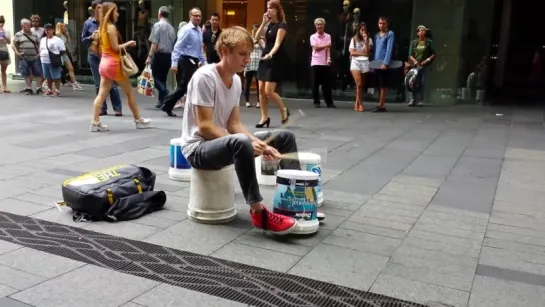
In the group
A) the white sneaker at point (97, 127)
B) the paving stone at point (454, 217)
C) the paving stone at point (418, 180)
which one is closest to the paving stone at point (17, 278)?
the paving stone at point (454, 217)

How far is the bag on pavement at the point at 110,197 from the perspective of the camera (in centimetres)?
422

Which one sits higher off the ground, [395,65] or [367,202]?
[395,65]

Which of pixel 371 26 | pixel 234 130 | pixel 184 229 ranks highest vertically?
pixel 371 26

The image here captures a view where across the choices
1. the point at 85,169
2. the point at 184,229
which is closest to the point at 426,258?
the point at 184,229

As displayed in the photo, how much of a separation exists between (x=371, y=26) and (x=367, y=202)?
954 cm

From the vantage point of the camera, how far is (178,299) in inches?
119

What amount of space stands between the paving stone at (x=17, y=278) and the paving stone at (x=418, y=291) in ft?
6.28

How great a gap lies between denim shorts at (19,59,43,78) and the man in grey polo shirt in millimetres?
4032

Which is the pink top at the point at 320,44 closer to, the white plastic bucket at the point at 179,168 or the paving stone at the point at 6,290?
the white plastic bucket at the point at 179,168

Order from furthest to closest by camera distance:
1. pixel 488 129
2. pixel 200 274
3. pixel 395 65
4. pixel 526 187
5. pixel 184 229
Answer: pixel 395 65, pixel 488 129, pixel 526 187, pixel 184 229, pixel 200 274

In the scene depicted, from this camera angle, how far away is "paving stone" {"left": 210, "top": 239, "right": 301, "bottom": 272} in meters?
3.55

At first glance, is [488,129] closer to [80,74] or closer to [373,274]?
[373,274]

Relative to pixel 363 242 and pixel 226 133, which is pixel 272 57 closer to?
pixel 226 133

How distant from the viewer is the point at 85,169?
5.87 m
